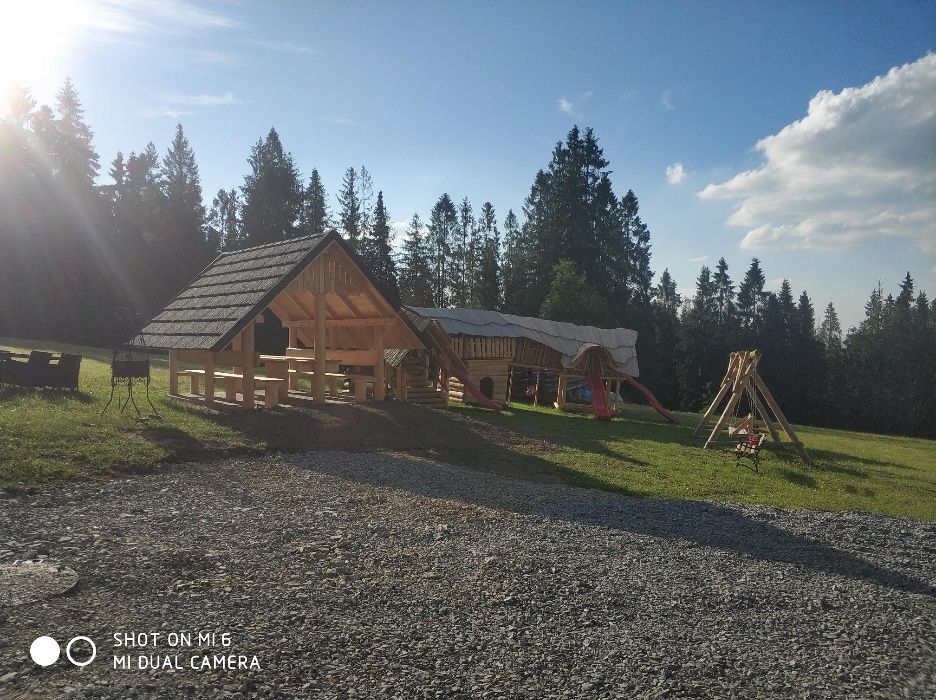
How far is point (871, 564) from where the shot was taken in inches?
293

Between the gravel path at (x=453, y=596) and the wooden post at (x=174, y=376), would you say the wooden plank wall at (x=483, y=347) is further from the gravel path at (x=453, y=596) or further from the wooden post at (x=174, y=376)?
the gravel path at (x=453, y=596)

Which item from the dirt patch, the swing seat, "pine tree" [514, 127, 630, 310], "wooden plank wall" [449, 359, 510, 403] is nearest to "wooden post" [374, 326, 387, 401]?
the dirt patch

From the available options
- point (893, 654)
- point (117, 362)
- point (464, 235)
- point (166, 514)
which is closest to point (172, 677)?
point (166, 514)

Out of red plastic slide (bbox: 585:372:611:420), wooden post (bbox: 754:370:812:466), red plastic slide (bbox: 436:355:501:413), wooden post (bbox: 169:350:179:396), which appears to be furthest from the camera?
red plastic slide (bbox: 585:372:611:420)

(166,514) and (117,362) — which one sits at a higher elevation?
(117,362)

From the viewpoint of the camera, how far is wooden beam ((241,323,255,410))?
46.5ft

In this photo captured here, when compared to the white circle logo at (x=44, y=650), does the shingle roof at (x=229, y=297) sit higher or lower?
higher

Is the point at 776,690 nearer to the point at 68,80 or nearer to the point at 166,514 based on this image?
the point at 166,514

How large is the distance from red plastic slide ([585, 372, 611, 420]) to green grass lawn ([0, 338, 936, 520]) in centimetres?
678

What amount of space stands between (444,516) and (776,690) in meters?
4.33

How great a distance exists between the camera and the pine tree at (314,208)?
59.6 meters

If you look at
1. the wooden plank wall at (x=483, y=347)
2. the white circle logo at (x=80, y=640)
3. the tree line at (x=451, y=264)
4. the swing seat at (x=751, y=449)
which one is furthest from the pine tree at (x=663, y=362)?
the white circle logo at (x=80, y=640)

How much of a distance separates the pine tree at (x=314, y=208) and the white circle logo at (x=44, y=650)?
5598cm

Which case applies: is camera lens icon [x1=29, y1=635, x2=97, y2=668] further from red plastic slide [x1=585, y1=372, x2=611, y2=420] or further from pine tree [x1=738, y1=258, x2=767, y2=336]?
pine tree [x1=738, y1=258, x2=767, y2=336]
